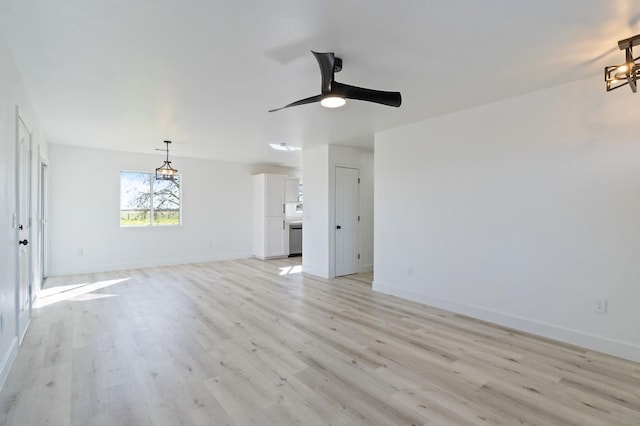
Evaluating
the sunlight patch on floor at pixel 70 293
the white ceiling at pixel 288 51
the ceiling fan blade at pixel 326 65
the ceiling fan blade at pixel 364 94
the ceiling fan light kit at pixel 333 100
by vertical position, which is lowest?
the sunlight patch on floor at pixel 70 293

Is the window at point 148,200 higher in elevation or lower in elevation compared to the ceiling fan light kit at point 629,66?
lower

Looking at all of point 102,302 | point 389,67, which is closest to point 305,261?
point 102,302

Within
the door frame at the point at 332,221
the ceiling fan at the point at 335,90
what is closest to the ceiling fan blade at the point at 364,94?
the ceiling fan at the point at 335,90

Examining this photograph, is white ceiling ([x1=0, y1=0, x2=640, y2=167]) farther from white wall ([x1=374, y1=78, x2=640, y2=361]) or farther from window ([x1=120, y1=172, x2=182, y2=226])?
window ([x1=120, y1=172, x2=182, y2=226])

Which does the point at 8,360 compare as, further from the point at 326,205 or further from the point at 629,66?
the point at 629,66

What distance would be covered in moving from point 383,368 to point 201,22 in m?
2.80

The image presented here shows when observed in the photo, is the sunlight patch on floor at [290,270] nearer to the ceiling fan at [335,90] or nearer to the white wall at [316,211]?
the white wall at [316,211]

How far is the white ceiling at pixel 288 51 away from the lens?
1940 mm

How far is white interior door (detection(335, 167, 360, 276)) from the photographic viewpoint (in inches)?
235

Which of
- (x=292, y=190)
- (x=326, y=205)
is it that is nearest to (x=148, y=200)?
(x=292, y=190)

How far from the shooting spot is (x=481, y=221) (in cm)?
370

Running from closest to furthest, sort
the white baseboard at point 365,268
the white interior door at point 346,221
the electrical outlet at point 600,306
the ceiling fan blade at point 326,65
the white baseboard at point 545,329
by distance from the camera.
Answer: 1. the ceiling fan blade at point 326,65
2. the white baseboard at point 545,329
3. the electrical outlet at point 600,306
4. the white interior door at point 346,221
5. the white baseboard at point 365,268

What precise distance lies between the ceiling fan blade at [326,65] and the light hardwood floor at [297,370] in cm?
218

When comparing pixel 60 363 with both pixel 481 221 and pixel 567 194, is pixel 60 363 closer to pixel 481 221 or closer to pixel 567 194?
pixel 481 221
